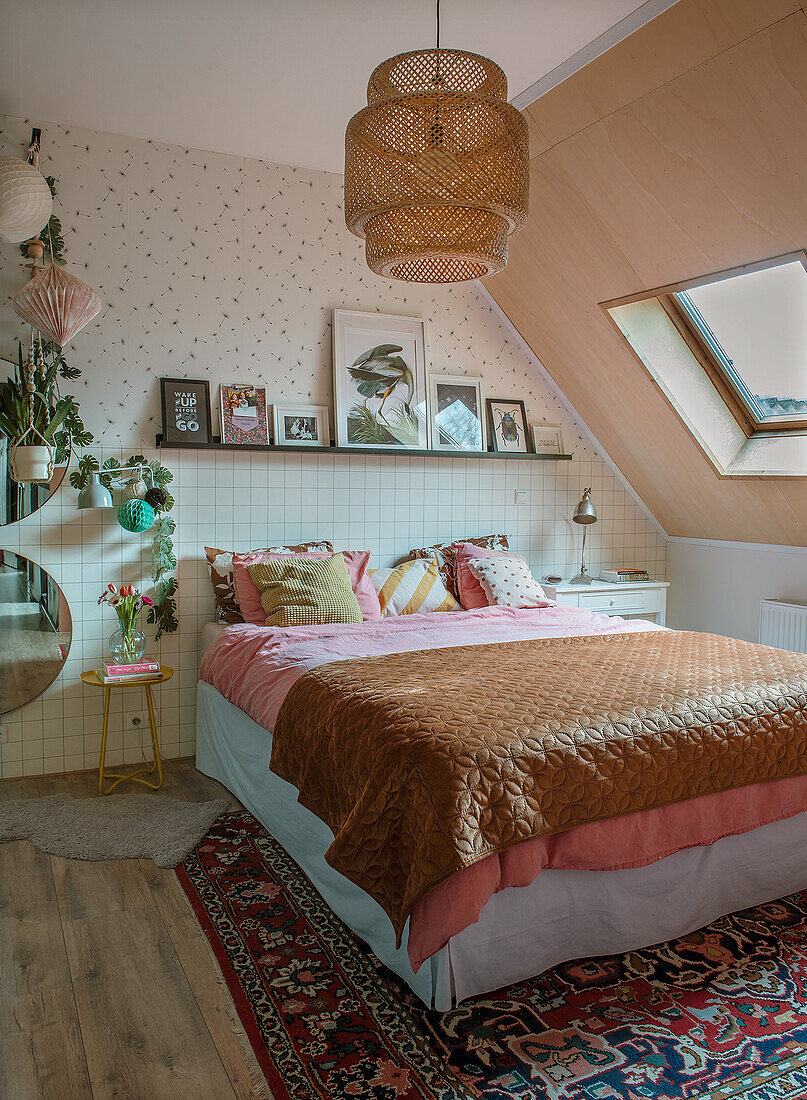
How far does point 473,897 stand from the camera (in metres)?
1.93

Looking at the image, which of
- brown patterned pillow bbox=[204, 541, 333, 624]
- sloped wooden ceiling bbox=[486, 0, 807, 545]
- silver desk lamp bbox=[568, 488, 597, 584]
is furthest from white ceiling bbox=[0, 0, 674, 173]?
silver desk lamp bbox=[568, 488, 597, 584]

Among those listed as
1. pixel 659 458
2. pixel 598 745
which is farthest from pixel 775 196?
pixel 598 745

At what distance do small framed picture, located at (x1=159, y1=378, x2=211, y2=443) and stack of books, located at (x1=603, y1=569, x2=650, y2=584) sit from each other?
2.47m

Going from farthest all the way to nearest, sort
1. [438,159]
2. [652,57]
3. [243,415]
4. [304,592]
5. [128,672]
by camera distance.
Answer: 1. [243,415]
2. [304,592]
3. [128,672]
4. [652,57]
5. [438,159]

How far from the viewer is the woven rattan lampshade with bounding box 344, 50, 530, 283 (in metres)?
2.14

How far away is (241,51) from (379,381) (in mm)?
1705

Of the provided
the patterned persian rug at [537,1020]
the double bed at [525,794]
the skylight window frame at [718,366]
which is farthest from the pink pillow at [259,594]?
the skylight window frame at [718,366]

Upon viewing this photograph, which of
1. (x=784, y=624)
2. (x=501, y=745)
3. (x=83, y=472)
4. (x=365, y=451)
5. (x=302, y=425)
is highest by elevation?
(x=302, y=425)

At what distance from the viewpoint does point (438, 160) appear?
Answer: 2145mm

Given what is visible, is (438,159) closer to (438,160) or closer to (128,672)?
(438,160)

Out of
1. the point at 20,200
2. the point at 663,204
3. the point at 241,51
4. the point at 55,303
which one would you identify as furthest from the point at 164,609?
the point at 663,204

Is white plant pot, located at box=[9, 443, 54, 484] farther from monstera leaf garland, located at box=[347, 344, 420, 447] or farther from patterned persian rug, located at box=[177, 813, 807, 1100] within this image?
patterned persian rug, located at box=[177, 813, 807, 1100]

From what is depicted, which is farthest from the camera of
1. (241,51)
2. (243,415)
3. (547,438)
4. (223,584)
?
(547,438)

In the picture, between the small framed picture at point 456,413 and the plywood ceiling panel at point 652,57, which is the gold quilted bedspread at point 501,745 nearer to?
the small framed picture at point 456,413
